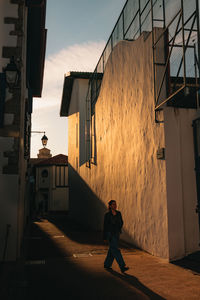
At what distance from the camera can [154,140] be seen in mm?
8734

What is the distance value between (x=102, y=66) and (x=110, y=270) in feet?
38.2

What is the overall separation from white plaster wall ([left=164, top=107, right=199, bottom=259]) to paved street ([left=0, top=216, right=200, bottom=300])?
52 cm

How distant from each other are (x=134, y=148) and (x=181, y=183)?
2.84 m

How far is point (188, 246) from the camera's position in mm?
7781

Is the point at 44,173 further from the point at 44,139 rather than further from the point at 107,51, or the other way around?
the point at 107,51

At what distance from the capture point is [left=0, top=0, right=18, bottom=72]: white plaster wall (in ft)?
28.7

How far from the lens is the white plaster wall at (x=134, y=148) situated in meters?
8.59

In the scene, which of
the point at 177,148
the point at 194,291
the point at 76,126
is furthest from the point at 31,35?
the point at 76,126

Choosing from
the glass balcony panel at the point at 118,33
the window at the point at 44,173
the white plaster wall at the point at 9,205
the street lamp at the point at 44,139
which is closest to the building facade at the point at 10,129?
the white plaster wall at the point at 9,205

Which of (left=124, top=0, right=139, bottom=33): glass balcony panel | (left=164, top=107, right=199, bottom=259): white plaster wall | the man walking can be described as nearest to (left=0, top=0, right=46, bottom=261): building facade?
the man walking

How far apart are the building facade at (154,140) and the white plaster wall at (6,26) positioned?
360 cm

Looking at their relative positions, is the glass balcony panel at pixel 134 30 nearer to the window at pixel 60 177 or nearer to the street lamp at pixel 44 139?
the street lamp at pixel 44 139

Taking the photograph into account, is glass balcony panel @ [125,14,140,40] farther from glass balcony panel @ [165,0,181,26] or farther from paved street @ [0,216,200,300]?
paved street @ [0,216,200,300]

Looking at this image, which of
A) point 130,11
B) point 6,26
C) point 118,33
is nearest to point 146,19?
point 130,11
